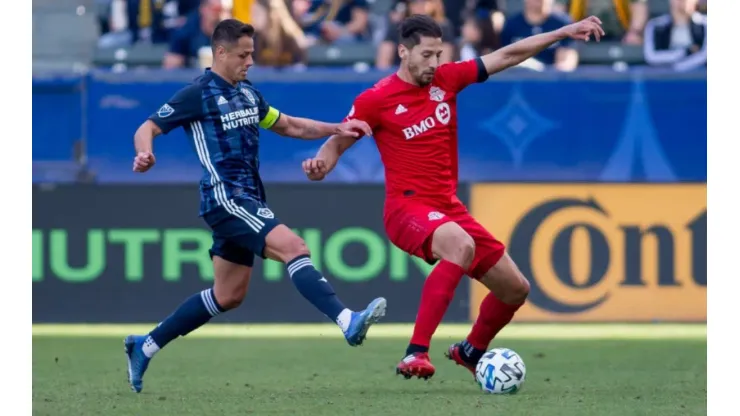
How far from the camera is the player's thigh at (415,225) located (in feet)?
24.0

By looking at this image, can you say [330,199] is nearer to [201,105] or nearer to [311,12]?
[311,12]

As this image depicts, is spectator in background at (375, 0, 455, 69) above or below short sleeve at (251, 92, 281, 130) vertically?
above

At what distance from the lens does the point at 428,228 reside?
7.30 meters

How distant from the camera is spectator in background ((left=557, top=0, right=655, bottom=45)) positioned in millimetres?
13703

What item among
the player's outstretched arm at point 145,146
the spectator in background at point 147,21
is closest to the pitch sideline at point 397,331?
the spectator in background at point 147,21

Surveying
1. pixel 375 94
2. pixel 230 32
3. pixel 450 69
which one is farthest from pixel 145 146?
pixel 450 69

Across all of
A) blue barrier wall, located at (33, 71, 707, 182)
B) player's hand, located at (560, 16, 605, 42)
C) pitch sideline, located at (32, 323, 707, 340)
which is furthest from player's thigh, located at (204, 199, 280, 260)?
blue barrier wall, located at (33, 71, 707, 182)

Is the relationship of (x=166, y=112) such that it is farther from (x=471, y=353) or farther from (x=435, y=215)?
(x=471, y=353)

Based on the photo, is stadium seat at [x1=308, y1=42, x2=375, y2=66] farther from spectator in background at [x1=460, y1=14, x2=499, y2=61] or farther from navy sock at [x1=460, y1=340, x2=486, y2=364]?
navy sock at [x1=460, y1=340, x2=486, y2=364]

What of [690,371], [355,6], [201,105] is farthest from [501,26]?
[201,105]

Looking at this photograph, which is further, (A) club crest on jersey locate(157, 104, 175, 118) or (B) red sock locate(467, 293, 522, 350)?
(B) red sock locate(467, 293, 522, 350)

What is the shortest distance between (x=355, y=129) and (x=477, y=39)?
6.01m

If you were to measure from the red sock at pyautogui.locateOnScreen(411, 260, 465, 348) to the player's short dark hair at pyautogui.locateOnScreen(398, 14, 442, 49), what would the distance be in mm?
1190

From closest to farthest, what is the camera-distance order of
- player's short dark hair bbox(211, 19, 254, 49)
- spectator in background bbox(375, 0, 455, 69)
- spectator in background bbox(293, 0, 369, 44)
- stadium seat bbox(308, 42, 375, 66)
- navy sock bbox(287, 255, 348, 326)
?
navy sock bbox(287, 255, 348, 326)
player's short dark hair bbox(211, 19, 254, 49)
spectator in background bbox(375, 0, 455, 69)
stadium seat bbox(308, 42, 375, 66)
spectator in background bbox(293, 0, 369, 44)
